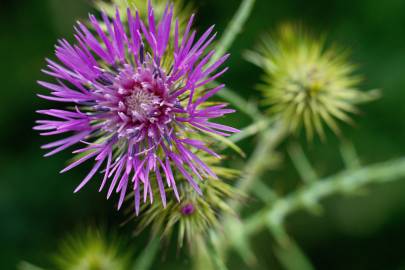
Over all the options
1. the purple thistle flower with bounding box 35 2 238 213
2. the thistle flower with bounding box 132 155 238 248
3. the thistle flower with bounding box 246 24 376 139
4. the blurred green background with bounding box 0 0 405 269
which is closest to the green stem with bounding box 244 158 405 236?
Result: the thistle flower with bounding box 246 24 376 139

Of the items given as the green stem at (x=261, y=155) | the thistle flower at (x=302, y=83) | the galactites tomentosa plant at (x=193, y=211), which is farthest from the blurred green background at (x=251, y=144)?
the galactites tomentosa plant at (x=193, y=211)

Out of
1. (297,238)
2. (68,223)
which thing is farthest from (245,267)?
(68,223)

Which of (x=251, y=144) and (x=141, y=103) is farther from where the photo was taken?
(x=251, y=144)

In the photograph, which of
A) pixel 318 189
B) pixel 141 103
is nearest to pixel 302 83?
pixel 318 189

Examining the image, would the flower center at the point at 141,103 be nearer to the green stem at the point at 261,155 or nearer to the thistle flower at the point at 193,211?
the thistle flower at the point at 193,211

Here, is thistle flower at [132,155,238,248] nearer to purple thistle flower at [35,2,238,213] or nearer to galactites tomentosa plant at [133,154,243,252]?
galactites tomentosa plant at [133,154,243,252]

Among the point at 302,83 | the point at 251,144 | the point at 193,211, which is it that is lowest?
the point at 251,144

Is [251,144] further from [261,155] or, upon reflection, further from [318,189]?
[318,189]
